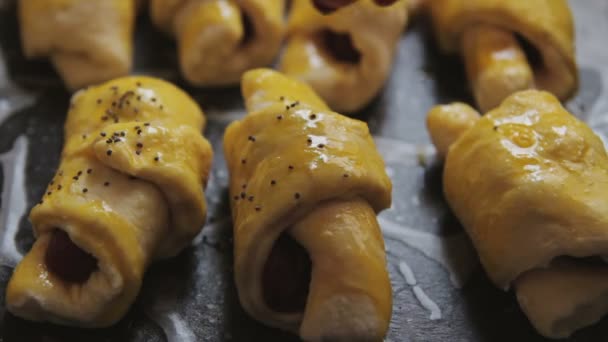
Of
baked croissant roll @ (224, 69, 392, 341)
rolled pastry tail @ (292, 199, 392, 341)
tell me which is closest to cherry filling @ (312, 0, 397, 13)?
baked croissant roll @ (224, 69, 392, 341)

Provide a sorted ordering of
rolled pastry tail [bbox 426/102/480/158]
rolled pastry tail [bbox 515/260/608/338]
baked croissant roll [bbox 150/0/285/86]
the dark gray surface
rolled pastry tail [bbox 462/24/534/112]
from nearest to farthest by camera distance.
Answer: rolled pastry tail [bbox 515/260/608/338]
the dark gray surface
rolled pastry tail [bbox 426/102/480/158]
rolled pastry tail [bbox 462/24/534/112]
baked croissant roll [bbox 150/0/285/86]

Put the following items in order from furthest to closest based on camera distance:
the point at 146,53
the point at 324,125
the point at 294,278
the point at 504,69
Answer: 1. the point at 146,53
2. the point at 504,69
3. the point at 324,125
4. the point at 294,278

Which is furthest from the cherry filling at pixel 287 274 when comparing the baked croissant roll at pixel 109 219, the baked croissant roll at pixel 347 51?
the baked croissant roll at pixel 347 51

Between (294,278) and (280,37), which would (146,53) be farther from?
(294,278)

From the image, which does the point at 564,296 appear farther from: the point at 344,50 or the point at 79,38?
the point at 79,38

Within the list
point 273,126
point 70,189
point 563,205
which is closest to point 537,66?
point 563,205

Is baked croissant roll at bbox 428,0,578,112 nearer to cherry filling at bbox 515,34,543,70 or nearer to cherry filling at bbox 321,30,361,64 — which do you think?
cherry filling at bbox 515,34,543,70
